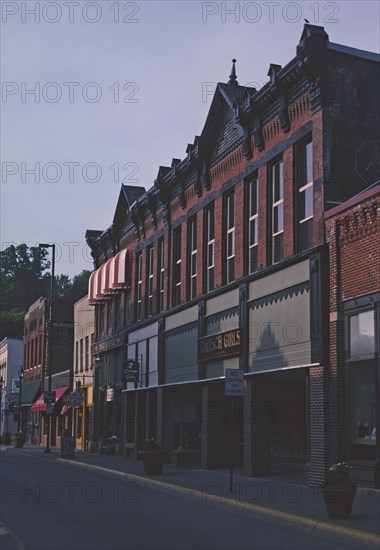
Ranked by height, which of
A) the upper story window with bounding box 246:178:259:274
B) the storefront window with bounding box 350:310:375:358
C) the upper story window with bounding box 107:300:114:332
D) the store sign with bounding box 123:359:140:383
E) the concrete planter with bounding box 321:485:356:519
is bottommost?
the concrete planter with bounding box 321:485:356:519

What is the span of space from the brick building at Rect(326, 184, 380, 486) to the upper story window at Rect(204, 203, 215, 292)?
9.82 meters

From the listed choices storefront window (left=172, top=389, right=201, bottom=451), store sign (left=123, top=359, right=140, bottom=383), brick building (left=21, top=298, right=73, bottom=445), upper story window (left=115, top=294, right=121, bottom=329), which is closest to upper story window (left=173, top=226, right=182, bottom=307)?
storefront window (left=172, top=389, right=201, bottom=451)

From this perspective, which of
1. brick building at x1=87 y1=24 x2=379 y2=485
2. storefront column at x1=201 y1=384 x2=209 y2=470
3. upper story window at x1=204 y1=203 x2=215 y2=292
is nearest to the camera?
brick building at x1=87 y1=24 x2=379 y2=485

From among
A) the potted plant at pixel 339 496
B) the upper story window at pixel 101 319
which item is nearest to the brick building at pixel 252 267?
the potted plant at pixel 339 496

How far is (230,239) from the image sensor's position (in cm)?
3019

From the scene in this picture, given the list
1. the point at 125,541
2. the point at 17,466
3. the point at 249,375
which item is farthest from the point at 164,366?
the point at 125,541

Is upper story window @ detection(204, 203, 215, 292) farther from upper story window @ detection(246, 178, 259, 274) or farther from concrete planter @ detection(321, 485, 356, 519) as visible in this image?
concrete planter @ detection(321, 485, 356, 519)

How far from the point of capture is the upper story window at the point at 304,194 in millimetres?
24156

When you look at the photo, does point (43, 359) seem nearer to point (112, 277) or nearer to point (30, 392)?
point (30, 392)

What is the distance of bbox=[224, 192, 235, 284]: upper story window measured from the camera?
29.8 m

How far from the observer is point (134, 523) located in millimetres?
14891

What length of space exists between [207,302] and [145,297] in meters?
9.28

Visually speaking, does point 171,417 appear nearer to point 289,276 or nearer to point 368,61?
point 289,276

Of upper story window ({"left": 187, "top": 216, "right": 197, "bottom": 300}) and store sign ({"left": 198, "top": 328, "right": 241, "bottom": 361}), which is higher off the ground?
upper story window ({"left": 187, "top": 216, "right": 197, "bottom": 300})
